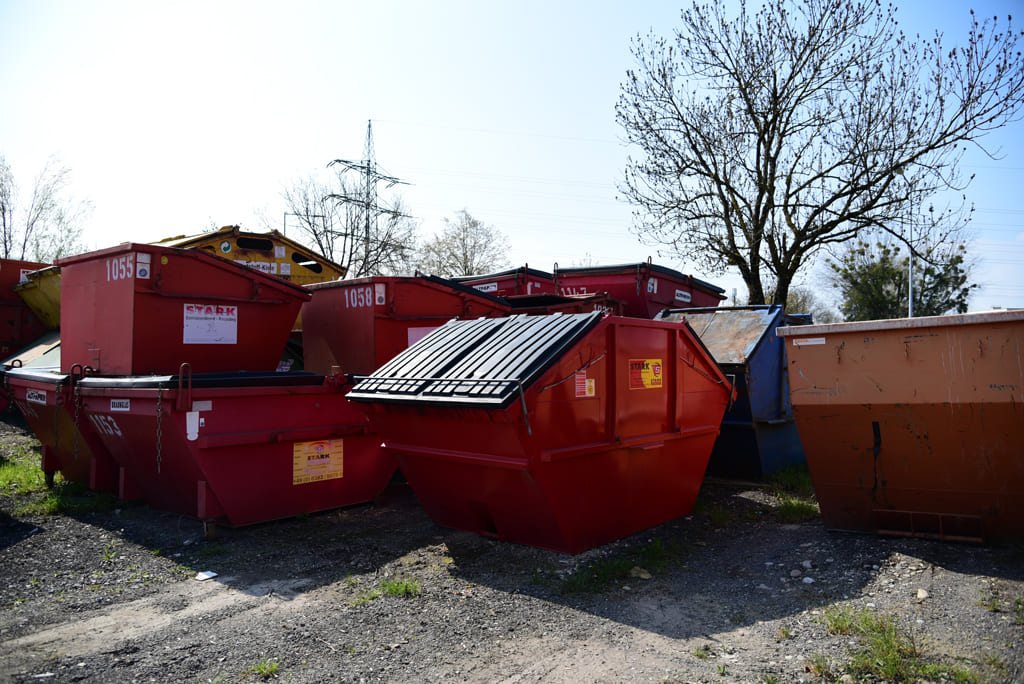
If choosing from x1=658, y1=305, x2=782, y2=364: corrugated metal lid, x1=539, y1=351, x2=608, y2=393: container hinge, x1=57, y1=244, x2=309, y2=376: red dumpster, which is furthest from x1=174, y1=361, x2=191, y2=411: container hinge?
x1=658, y1=305, x2=782, y2=364: corrugated metal lid

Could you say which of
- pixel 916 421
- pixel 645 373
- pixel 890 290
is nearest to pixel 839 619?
pixel 916 421

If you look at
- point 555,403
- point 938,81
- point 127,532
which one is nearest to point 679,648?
point 555,403

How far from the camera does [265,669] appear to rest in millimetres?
3385

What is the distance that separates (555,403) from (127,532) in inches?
152

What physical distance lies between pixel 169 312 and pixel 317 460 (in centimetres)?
194

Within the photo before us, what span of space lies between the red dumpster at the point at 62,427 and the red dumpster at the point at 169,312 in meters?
0.31

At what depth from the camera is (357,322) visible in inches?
300

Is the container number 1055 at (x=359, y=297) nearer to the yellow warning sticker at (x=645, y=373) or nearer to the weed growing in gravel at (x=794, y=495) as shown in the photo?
the yellow warning sticker at (x=645, y=373)

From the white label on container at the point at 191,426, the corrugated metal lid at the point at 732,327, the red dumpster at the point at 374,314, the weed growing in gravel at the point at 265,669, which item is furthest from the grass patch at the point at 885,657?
the red dumpster at the point at 374,314

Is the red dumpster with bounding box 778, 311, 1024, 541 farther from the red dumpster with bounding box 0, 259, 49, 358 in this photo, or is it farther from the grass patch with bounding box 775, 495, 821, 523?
the red dumpster with bounding box 0, 259, 49, 358

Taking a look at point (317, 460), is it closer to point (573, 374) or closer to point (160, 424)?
point (160, 424)

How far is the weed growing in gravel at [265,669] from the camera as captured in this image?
11.0 ft

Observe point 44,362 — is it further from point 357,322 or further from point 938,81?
point 938,81

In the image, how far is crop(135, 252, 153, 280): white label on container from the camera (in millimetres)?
6242
